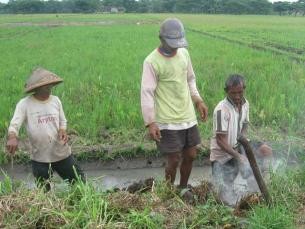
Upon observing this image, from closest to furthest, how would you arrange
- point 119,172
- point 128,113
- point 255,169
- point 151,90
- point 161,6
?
1. point 255,169
2. point 151,90
3. point 119,172
4. point 128,113
5. point 161,6

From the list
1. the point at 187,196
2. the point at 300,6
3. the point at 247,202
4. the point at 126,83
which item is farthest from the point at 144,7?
the point at 247,202

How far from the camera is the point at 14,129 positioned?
3.45 m

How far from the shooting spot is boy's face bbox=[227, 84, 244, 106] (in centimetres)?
363

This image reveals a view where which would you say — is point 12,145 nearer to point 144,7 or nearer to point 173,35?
point 173,35

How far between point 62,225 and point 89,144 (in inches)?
133

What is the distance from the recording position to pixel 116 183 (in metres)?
5.12

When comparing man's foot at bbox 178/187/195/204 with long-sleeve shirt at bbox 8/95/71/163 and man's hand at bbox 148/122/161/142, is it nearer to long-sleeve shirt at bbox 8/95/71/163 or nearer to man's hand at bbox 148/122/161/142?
man's hand at bbox 148/122/161/142

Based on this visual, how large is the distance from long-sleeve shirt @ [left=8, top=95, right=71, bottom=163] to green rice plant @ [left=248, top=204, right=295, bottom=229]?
1.71 m

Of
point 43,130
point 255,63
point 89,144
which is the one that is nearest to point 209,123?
point 89,144

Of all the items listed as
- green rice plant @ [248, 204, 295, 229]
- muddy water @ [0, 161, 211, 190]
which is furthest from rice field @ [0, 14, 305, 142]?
green rice plant @ [248, 204, 295, 229]

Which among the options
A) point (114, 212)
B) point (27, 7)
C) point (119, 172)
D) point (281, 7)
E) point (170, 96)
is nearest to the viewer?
point (114, 212)

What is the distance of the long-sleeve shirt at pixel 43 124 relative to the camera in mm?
3631

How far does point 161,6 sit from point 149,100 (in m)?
71.9

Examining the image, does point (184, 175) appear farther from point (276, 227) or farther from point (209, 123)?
point (209, 123)
